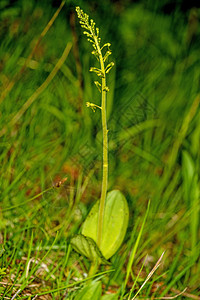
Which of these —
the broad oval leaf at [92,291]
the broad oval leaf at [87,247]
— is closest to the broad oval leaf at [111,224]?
the broad oval leaf at [87,247]

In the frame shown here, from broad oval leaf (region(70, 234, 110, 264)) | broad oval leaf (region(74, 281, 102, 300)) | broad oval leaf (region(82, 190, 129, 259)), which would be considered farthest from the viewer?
broad oval leaf (region(82, 190, 129, 259))

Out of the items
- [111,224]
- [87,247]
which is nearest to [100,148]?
[111,224]

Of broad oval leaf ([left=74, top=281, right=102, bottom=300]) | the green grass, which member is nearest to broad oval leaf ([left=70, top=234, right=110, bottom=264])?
the green grass

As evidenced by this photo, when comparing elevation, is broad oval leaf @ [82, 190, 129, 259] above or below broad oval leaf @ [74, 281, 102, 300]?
above

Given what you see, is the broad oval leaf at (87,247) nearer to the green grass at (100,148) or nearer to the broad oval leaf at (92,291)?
the green grass at (100,148)

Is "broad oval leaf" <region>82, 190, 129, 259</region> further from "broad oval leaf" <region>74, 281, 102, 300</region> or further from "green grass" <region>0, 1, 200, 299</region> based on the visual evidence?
"broad oval leaf" <region>74, 281, 102, 300</region>

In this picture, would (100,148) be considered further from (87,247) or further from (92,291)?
(92,291)

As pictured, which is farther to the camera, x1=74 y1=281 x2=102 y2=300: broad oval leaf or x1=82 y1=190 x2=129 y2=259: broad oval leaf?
x1=82 y1=190 x2=129 y2=259: broad oval leaf
